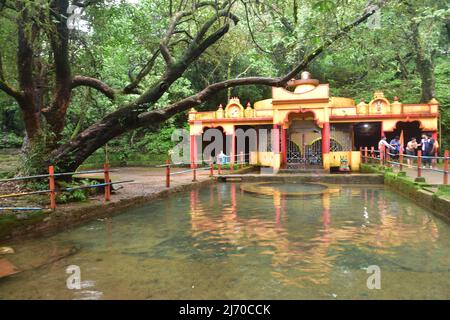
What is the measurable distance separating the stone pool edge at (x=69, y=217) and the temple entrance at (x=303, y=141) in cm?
1493

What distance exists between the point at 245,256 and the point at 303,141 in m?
18.9

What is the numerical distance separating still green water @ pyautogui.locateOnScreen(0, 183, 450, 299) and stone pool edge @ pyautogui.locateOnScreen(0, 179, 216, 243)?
0.26m

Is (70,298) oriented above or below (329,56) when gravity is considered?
below

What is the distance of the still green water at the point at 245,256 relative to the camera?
12.8 feet

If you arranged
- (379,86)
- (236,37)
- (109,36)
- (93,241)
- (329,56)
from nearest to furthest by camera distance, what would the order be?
(93,241), (109,36), (236,37), (379,86), (329,56)

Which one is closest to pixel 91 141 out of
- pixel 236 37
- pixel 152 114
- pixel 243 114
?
pixel 152 114

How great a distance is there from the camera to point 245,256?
16.8 feet

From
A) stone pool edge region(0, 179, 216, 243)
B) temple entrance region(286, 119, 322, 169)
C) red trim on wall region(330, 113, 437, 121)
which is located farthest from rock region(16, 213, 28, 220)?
temple entrance region(286, 119, 322, 169)

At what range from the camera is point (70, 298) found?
3740 mm

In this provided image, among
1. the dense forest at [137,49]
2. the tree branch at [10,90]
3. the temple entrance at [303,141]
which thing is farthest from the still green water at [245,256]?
the temple entrance at [303,141]

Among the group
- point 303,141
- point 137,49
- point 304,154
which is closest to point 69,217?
point 137,49

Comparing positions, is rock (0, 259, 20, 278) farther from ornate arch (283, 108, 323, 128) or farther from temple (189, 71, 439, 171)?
ornate arch (283, 108, 323, 128)

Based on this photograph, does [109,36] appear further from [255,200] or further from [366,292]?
[366,292]

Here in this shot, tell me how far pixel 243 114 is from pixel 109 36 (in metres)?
11.0
